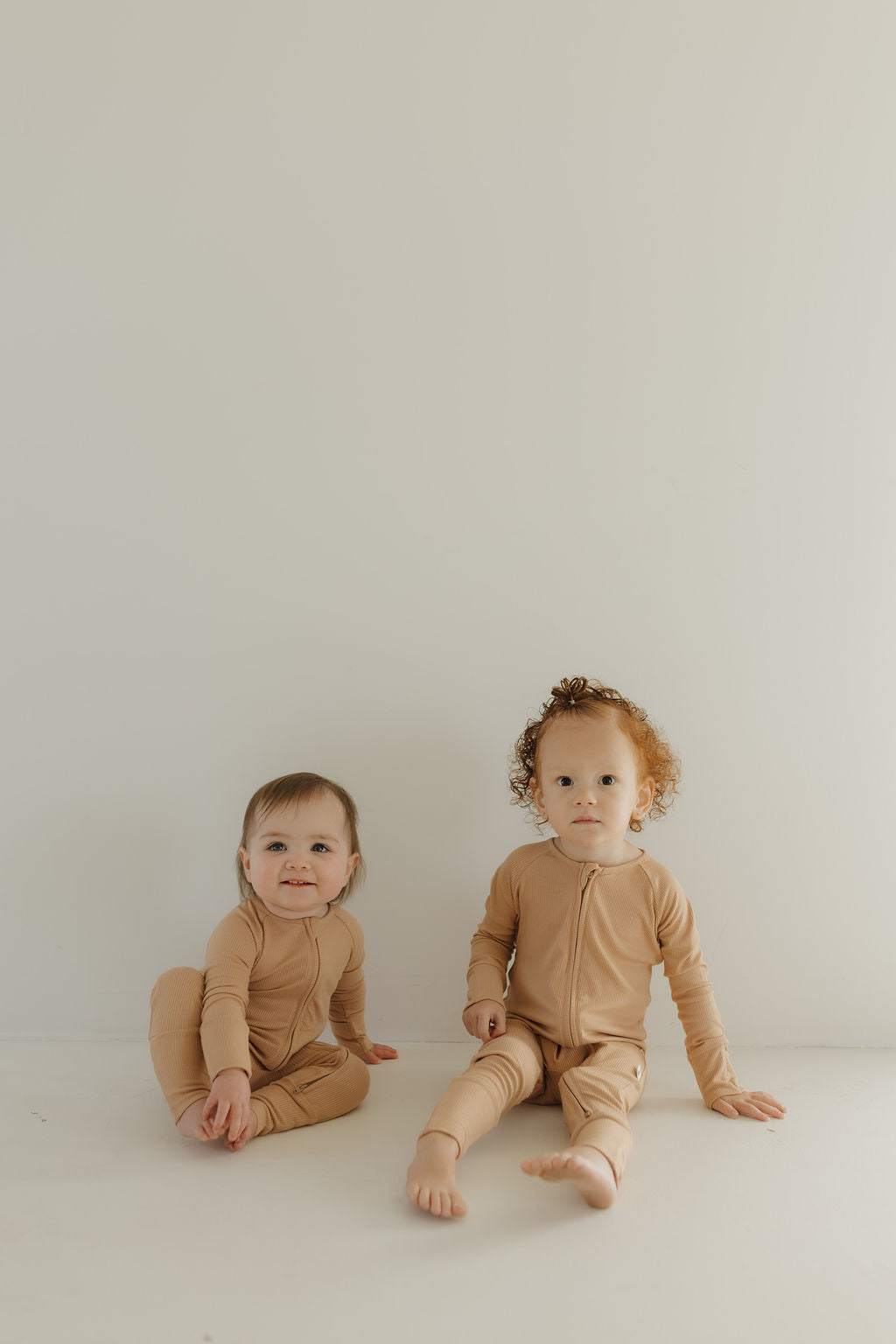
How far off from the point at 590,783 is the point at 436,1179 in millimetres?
555

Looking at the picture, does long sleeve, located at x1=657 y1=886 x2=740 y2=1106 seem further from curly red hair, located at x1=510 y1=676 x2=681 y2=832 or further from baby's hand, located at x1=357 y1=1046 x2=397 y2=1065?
baby's hand, located at x1=357 y1=1046 x2=397 y2=1065

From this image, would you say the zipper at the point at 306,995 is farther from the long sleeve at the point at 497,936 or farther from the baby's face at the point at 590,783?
the baby's face at the point at 590,783

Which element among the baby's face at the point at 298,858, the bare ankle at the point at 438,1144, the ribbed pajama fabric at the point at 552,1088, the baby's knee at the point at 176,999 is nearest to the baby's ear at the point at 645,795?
the ribbed pajama fabric at the point at 552,1088

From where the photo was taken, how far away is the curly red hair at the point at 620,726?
57.7 inches

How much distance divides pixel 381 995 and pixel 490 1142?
1.37ft

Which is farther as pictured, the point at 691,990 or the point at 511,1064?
the point at 691,990

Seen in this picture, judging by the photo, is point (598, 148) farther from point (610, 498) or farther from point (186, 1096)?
point (186, 1096)

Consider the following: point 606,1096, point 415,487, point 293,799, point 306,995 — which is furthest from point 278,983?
point 415,487

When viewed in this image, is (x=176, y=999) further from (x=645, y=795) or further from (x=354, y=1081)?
(x=645, y=795)

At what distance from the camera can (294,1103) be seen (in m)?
1.30

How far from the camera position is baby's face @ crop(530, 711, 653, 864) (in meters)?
1.41

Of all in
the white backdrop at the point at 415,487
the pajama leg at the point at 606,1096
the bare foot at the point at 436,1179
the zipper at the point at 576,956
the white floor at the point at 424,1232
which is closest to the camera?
the white floor at the point at 424,1232

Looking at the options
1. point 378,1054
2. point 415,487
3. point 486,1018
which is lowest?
point 378,1054

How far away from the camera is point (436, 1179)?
108 centimetres
